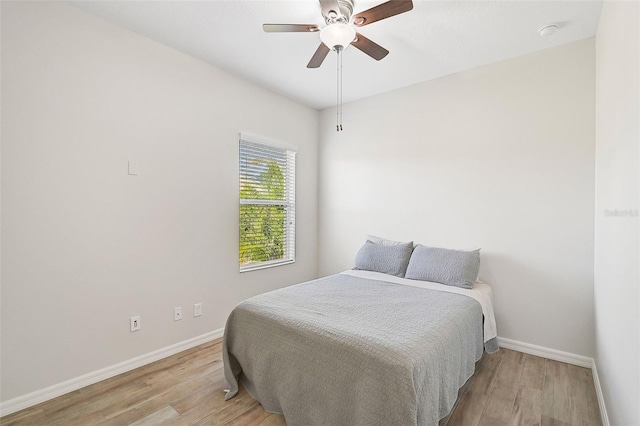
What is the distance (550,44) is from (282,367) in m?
3.27

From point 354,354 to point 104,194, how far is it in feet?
6.95

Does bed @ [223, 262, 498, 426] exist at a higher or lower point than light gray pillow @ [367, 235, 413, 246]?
lower

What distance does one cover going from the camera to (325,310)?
80.0 inches

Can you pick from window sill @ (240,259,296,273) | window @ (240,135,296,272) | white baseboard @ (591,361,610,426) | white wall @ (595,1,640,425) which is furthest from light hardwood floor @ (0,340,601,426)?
window @ (240,135,296,272)

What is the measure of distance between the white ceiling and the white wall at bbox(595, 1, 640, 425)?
444 millimetres

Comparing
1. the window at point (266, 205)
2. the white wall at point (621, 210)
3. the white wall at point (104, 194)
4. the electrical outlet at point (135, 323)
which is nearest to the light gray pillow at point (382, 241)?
the window at point (266, 205)

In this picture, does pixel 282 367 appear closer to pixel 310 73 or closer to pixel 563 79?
pixel 310 73

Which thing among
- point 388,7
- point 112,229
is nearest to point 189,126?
point 112,229

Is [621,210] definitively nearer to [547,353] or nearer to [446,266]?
[446,266]

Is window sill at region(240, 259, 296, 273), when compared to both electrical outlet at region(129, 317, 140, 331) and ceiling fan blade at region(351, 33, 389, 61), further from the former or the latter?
ceiling fan blade at region(351, 33, 389, 61)

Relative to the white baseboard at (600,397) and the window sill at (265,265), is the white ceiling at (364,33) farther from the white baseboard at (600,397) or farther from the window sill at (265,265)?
the white baseboard at (600,397)

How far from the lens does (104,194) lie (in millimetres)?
2271

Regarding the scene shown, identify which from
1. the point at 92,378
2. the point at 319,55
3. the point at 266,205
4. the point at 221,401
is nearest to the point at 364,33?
the point at 319,55

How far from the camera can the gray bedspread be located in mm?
1431
